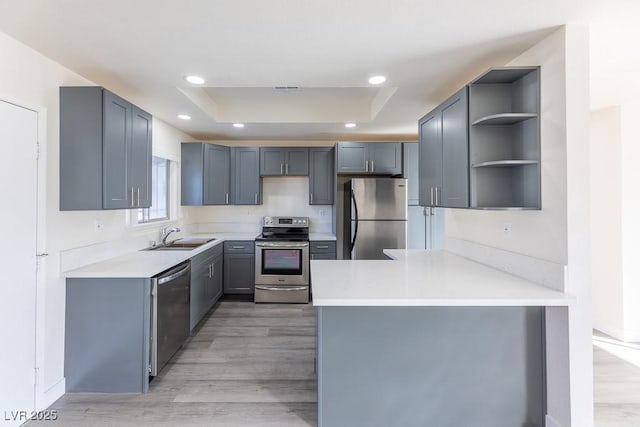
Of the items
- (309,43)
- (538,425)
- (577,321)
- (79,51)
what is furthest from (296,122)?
(538,425)

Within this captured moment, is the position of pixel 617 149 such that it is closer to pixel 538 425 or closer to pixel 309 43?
pixel 538 425

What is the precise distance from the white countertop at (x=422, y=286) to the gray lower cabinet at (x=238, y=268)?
2.13 meters

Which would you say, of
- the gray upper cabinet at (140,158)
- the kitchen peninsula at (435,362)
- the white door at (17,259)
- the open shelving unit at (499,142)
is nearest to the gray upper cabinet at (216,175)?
the gray upper cabinet at (140,158)

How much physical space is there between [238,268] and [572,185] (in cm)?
381

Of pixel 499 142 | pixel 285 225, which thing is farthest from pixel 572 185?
pixel 285 225

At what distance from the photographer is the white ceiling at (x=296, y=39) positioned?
1658 mm

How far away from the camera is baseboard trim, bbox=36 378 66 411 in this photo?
2127 mm

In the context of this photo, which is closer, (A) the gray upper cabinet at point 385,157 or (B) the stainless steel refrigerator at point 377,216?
(B) the stainless steel refrigerator at point 377,216

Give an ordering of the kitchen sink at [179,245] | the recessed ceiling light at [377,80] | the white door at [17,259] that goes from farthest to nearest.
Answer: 1. the kitchen sink at [179,245]
2. the recessed ceiling light at [377,80]
3. the white door at [17,259]

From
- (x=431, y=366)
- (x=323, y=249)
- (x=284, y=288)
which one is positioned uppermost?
(x=323, y=249)

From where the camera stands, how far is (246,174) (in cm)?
480

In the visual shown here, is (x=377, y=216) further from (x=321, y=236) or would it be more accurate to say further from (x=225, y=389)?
(x=225, y=389)

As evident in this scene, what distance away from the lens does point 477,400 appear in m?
1.87

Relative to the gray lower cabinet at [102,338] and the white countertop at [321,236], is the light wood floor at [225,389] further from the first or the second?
the white countertop at [321,236]
